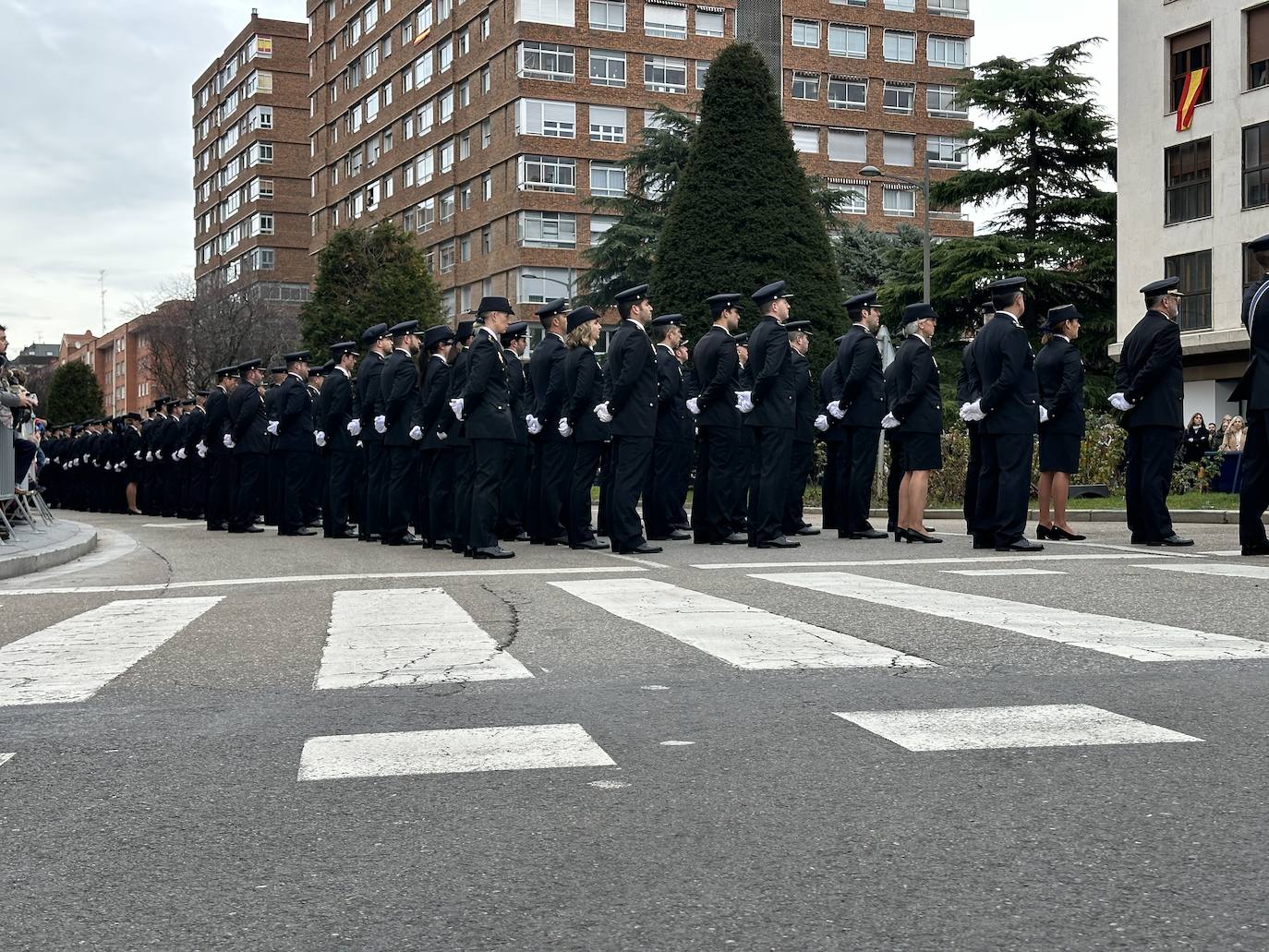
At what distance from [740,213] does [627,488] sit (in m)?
15.6

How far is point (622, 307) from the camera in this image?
13797mm

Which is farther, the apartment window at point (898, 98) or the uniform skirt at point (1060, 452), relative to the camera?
the apartment window at point (898, 98)

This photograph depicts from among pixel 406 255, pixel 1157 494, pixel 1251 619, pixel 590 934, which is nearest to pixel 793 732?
pixel 590 934

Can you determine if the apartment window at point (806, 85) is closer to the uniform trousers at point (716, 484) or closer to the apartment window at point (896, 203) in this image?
the apartment window at point (896, 203)

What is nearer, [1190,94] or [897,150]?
[1190,94]

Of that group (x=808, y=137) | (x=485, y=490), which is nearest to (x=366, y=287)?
(x=808, y=137)

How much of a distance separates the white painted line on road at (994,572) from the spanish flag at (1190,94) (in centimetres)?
3388

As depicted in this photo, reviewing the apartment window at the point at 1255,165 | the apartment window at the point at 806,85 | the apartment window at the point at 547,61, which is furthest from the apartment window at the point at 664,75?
the apartment window at the point at 1255,165

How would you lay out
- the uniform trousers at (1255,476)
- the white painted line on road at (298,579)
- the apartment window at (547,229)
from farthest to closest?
the apartment window at (547,229), the uniform trousers at (1255,476), the white painted line on road at (298,579)

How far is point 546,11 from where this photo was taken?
6912 centimetres

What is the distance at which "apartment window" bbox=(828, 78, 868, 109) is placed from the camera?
75.2 m

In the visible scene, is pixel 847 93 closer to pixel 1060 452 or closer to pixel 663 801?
pixel 1060 452

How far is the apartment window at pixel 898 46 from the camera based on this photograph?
7672cm

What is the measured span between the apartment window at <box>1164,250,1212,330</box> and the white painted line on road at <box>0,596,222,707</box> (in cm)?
3571
